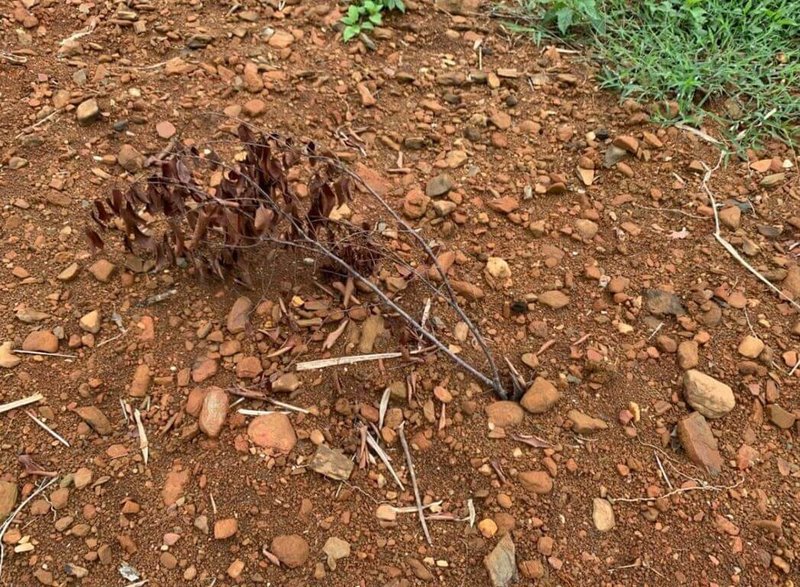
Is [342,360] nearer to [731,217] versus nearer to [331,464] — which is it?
[331,464]

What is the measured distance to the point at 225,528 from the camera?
1785 millimetres

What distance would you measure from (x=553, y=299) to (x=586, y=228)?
37cm

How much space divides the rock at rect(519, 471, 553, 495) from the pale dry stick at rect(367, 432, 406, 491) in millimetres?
331

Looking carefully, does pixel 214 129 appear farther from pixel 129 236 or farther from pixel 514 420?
pixel 514 420

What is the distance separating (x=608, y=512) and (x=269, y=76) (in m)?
2.06

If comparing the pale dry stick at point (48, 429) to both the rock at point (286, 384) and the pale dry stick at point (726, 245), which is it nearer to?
the rock at point (286, 384)

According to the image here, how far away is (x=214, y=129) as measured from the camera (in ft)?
8.67

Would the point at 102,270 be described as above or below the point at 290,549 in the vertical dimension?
above

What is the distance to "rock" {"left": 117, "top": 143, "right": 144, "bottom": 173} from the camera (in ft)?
8.19

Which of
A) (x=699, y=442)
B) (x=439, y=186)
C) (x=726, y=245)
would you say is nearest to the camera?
(x=699, y=442)

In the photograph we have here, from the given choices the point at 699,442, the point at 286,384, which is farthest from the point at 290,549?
the point at 699,442

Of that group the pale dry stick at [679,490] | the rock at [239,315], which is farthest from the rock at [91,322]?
the pale dry stick at [679,490]

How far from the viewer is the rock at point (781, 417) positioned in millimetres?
2057

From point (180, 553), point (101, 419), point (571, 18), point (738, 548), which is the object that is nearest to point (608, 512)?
point (738, 548)
